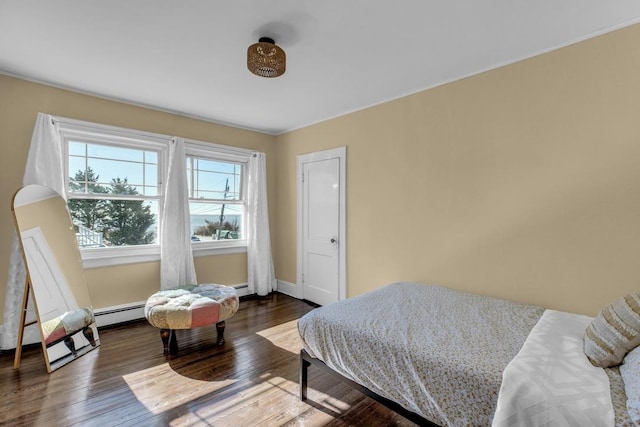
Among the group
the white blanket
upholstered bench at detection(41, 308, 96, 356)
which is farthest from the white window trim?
the white blanket

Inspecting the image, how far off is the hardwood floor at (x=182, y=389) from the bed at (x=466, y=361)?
25 cm

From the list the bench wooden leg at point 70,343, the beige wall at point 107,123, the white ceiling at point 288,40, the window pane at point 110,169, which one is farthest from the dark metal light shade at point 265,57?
the bench wooden leg at point 70,343

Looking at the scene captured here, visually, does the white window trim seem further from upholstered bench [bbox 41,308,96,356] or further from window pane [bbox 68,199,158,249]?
upholstered bench [bbox 41,308,96,356]

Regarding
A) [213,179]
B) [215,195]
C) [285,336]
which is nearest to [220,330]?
[285,336]

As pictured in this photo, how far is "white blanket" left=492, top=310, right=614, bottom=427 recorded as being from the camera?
3.51 feet

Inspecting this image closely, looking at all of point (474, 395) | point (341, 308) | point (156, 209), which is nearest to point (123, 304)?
point (156, 209)

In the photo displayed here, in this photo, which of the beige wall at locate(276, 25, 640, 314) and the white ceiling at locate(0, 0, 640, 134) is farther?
the beige wall at locate(276, 25, 640, 314)

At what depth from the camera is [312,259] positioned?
13.3ft

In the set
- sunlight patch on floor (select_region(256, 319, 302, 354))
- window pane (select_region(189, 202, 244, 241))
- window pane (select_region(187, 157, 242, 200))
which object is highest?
window pane (select_region(187, 157, 242, 200))

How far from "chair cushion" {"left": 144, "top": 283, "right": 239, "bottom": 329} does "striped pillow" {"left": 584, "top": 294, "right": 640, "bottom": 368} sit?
2542 millimetres

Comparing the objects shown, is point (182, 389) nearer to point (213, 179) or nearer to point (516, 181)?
point (213, 179)

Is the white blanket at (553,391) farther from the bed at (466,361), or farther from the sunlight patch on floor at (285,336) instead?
the sunlight patch on floor at (285,336)

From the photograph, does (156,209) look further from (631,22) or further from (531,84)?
(631,22)

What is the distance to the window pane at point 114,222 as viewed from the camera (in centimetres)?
314
